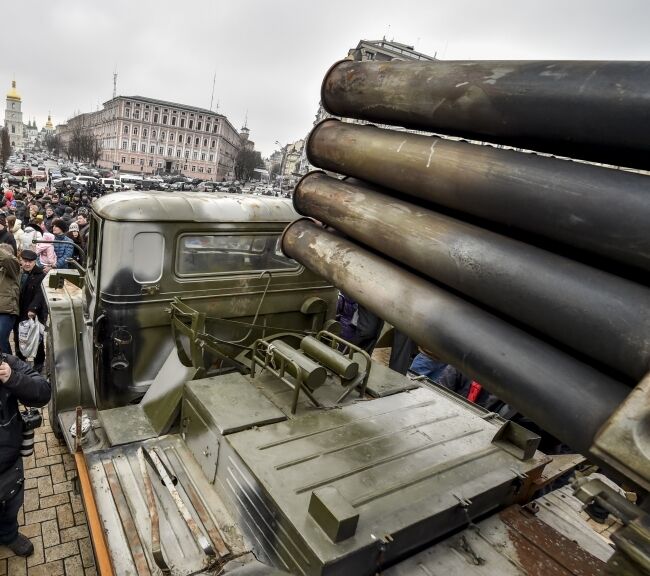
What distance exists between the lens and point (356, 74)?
1706 millimetres

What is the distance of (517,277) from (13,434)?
3.64 m

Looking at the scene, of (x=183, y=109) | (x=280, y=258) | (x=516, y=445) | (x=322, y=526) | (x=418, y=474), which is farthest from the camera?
(x=183, y=109)

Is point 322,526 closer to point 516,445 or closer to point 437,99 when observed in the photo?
point 516,445

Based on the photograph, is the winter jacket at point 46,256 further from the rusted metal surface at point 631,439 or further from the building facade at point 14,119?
the building facade at point 14,119

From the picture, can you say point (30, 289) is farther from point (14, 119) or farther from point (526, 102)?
point (14, 119)

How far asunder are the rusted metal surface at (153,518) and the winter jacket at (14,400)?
0.96m

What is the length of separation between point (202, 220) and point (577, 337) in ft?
11.6

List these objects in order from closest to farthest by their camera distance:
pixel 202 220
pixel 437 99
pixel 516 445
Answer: pixel 437 99 < pixel 516 445 < pixel 202 220

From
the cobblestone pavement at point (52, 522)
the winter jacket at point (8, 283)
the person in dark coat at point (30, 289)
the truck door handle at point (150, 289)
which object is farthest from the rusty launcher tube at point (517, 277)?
the person in dark coat at point (30, 289)

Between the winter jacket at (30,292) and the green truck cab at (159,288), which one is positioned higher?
the green truck cab at (159,288)

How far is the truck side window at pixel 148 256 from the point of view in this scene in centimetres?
391

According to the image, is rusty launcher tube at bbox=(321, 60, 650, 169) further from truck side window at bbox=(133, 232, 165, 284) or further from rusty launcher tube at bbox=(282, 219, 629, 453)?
truck side window at bbox=(133, 232, 165, 284)

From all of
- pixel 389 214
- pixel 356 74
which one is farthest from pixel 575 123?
pixel 356 74

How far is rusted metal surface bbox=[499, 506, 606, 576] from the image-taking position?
7.87 feet
